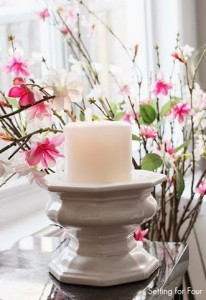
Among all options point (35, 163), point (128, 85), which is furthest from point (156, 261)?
point (128, 85)

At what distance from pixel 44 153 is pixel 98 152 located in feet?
0.29

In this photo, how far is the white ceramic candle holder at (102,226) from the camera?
0.81 m

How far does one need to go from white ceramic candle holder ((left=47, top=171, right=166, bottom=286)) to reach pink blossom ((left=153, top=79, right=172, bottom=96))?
1.70 feet

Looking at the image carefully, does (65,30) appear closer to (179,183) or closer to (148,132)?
(148,132)

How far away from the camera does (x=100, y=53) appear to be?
210 cm

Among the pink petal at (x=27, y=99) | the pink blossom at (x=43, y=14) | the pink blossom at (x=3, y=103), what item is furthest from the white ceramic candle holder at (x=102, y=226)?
the pink blossom at (x=43, y=14)

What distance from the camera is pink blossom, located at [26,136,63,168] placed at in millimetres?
760

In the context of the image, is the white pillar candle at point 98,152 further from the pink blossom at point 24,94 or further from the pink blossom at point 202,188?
the pink blossom at point 202,188

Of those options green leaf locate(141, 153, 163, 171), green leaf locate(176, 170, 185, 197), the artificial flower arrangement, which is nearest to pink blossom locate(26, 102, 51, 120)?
the artificial flower arrangement

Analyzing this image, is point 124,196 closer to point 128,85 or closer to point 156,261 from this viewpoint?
point 156,261

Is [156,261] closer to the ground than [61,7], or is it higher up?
closer to the ground

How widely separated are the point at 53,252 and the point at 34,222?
474mm

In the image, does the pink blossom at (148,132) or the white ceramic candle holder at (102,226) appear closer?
the white ceramic candle holder at (102,226)

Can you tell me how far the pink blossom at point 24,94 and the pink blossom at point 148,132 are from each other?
0.54m
